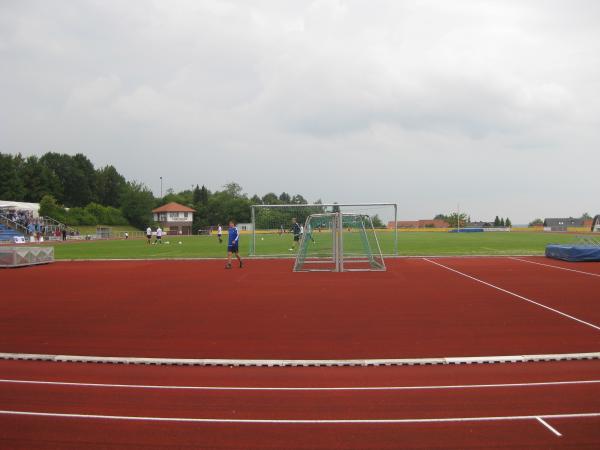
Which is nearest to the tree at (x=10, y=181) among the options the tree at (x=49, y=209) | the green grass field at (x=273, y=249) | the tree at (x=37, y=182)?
the tree at (x=37, y=182)

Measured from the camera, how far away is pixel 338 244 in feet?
56.9

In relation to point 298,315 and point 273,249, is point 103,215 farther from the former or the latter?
point 298,315

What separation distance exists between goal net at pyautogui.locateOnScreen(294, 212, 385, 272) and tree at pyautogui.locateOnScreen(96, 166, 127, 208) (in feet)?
331

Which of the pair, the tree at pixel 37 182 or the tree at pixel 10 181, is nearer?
the tree at pixel 10 181

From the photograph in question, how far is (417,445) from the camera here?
3.97m

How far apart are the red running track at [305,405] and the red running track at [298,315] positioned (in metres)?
0.76

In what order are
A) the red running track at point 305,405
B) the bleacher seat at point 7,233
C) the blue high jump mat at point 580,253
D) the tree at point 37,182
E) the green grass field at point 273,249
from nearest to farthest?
the red running track at point 305,405, the blue high jump mat at point 580,253, the green grass field at point 273,249, the bleacher seat at point 7,233, the tree at point 37,182

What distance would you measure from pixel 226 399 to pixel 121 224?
90.4 meters

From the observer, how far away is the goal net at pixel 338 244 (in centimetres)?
1756

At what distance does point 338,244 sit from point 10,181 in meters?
87.3

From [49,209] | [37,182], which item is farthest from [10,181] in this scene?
[49,209]

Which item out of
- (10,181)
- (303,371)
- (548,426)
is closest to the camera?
(548,426)

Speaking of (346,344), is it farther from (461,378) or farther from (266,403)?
(266,403)

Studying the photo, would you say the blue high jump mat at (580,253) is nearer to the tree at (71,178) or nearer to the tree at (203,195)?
the tree at (203,195)
